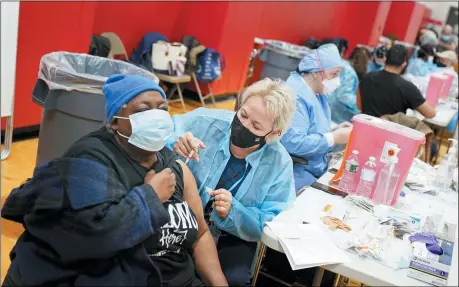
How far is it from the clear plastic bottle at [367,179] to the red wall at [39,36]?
2.92 metres

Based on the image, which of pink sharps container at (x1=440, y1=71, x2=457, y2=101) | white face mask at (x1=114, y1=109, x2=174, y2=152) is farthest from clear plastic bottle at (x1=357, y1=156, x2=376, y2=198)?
pink sharps container at (x1=440, y1=71, x2=457, y2=101)

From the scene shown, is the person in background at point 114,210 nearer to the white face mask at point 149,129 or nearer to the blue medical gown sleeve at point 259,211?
the white face mask at point 149,129

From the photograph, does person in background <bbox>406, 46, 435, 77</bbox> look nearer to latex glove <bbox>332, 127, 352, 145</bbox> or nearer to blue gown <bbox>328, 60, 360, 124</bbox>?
blue gown <bbox>328, 60, 360, 124</bbox>

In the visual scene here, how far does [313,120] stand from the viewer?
3.39 meters

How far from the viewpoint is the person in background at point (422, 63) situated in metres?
8.47

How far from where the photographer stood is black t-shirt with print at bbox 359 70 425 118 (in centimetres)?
480

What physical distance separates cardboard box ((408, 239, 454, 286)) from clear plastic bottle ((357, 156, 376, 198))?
23.1 inches

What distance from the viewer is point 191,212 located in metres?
1.93

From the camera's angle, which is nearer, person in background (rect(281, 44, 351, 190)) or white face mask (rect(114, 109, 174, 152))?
white face mask (rect(114, 109, 174, 152))

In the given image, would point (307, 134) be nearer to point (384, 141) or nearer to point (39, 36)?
point (384, 141)

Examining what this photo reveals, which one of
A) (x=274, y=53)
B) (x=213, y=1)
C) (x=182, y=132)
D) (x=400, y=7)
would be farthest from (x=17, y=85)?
(x=400, y=7)

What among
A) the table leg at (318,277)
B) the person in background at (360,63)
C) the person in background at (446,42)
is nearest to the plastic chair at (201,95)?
the person in background at (360,63)

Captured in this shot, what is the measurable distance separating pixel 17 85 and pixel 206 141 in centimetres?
249

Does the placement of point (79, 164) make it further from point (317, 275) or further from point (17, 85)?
point (17, 85)
